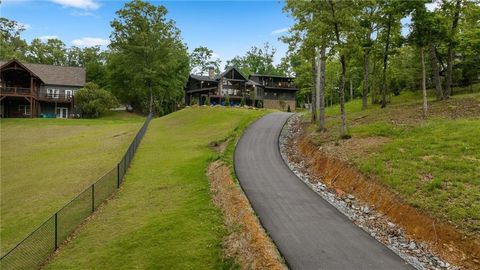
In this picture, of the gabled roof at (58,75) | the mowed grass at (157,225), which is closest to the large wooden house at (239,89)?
the gabled roof at (58,75)

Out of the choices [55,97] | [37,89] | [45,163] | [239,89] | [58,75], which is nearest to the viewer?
[45,163]

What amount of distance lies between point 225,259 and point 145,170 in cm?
1328

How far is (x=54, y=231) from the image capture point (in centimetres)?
1409

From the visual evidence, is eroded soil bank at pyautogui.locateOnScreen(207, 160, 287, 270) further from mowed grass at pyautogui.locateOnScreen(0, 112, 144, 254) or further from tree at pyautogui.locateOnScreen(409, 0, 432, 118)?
tree at pyautogui.locateOnScreen(409, 0, 432, 118)

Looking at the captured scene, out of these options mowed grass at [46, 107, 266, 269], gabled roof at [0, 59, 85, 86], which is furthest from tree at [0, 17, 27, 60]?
mowed grass at [46, 107, 266, 269]

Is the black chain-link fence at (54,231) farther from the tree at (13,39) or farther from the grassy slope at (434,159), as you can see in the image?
the tree at (13,39)

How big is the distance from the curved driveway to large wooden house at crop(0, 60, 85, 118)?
43159mm

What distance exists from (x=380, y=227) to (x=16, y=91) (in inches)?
2109

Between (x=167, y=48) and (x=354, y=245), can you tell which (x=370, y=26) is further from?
(x=167, y=48)

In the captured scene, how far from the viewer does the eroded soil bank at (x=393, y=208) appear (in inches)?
440

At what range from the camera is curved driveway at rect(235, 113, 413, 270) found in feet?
37.0

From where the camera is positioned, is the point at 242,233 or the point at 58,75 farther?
the point at 58,75

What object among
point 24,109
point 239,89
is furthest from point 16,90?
point 239,89

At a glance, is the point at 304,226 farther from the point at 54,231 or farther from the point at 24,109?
the point at 24,109
